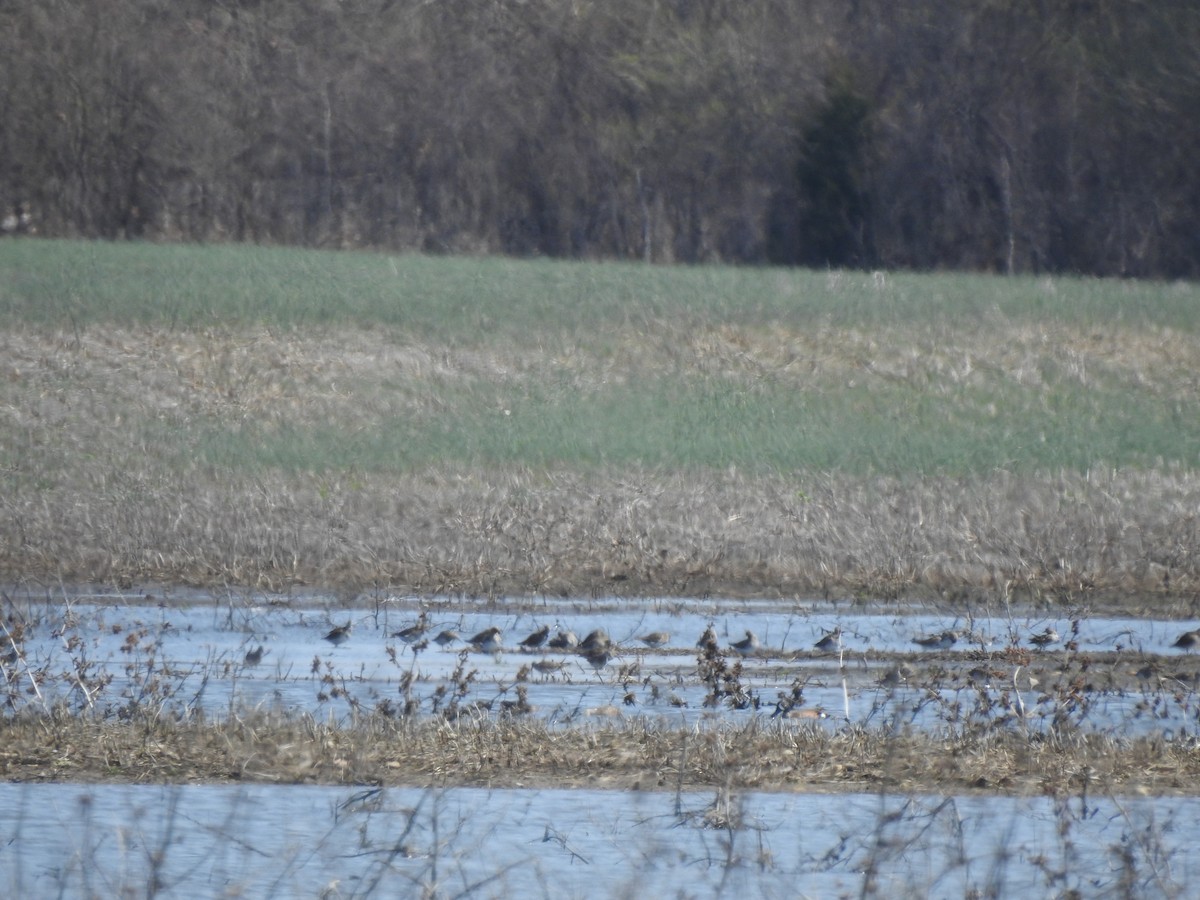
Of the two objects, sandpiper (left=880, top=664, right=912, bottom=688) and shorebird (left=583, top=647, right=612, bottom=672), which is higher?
shorebird (left=583, top=647, right=612, bottom=672)

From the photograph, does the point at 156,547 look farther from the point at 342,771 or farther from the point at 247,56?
the point at 247,56

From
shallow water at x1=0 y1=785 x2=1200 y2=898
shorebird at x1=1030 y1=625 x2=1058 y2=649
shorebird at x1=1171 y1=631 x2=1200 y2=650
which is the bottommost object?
shallow water at x1=0 y1=785 x2=1200 y2=898

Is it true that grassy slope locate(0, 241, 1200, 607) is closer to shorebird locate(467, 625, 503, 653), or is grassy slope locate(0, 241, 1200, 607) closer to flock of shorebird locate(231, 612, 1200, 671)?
flock of shorebird locate(231, 612, 1200, 671)

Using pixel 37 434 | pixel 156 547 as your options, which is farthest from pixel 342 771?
A: pixel 37 434

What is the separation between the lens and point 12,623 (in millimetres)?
10289

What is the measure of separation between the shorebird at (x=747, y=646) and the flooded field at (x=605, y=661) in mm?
20

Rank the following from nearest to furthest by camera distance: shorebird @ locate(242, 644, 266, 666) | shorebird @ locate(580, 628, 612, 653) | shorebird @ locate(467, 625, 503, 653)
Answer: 1. shorebird @ locate(242, 644, 266, 666)
2. shorebird @ locate(580, 628, 612, 653)
3. shorebird @ locate(467, 625, 503, 653)

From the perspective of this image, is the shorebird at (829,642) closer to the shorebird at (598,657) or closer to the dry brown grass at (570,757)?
the shorebird at (598,657)

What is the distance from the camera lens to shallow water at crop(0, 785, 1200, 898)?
6059mm

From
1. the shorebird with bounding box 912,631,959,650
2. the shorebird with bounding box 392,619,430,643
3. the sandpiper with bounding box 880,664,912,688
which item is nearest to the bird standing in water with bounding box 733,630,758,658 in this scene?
the sandpiper with bounding box 880,664,912,688

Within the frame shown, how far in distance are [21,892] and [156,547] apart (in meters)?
8.85

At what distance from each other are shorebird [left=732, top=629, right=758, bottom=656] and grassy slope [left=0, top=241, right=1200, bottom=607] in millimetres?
2772

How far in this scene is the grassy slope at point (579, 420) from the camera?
47.3 feet

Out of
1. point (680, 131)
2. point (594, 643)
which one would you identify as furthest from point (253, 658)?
point (680, 131)
